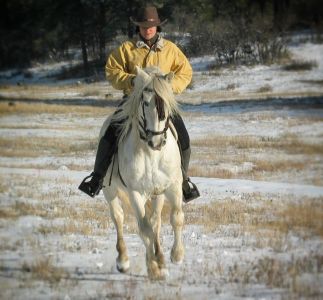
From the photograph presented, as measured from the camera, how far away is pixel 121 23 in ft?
73.6

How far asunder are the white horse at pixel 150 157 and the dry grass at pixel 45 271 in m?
0.63

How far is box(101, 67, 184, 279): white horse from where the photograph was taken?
5.15 m

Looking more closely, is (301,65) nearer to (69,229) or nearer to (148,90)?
(69,229)

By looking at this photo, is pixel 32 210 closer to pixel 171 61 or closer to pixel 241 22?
pixel 171 61

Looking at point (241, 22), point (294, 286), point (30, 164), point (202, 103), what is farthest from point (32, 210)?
point (202, 103)

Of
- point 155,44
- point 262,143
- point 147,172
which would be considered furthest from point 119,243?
point 262,143

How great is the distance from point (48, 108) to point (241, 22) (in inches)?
403

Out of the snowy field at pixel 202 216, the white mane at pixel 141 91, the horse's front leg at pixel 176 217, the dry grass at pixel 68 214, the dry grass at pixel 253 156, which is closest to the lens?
the white mane at pixel 141 91

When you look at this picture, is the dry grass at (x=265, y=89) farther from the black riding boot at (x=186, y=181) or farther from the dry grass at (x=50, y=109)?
the black riding boot at (x=186, y=181)

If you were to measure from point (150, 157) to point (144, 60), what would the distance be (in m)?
1.21

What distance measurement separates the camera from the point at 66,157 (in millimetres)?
15477

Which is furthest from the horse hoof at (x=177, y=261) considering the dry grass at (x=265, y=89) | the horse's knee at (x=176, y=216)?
the dry grass at (x=265, y=89)

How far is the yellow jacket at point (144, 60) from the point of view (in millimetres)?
5992

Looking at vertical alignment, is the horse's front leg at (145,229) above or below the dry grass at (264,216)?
above
